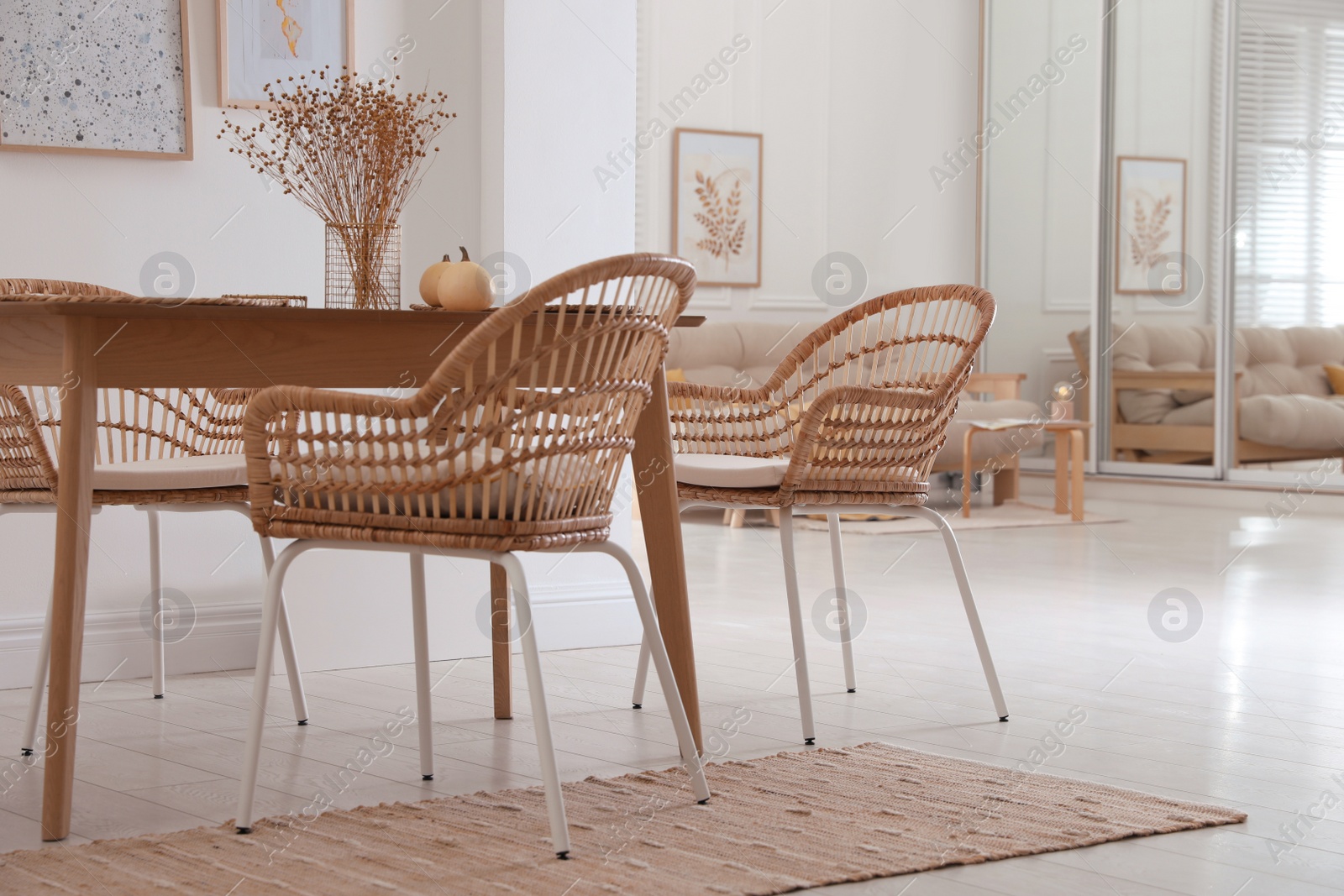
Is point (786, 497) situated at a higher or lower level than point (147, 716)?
higher

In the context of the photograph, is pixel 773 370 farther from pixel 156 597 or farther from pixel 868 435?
pixel 868 435

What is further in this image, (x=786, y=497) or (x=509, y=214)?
(x=509, y=214)

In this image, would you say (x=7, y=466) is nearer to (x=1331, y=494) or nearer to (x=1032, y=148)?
(x=1331, y=494)

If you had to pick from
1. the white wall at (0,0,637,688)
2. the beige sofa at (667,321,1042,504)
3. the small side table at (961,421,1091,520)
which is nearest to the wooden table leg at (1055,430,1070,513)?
the small side table at (961,421,1091,520)

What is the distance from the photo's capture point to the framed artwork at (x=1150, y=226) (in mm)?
7449

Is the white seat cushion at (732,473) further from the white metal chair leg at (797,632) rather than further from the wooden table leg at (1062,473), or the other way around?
the wooden table leg at (1062,473)

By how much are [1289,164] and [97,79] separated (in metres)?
5.72

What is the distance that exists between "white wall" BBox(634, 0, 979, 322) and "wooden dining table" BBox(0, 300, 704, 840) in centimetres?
538

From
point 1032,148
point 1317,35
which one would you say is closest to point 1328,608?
point 1317,35

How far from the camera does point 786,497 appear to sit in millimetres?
2377

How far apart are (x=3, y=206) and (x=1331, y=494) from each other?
5.85 meters

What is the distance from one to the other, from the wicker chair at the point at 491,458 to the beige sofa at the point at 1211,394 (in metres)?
5.78

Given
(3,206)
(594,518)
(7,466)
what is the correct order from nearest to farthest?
(594,518) → (7,466) → (3,206)

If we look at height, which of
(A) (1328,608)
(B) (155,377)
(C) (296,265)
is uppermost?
(C) (296,265)
